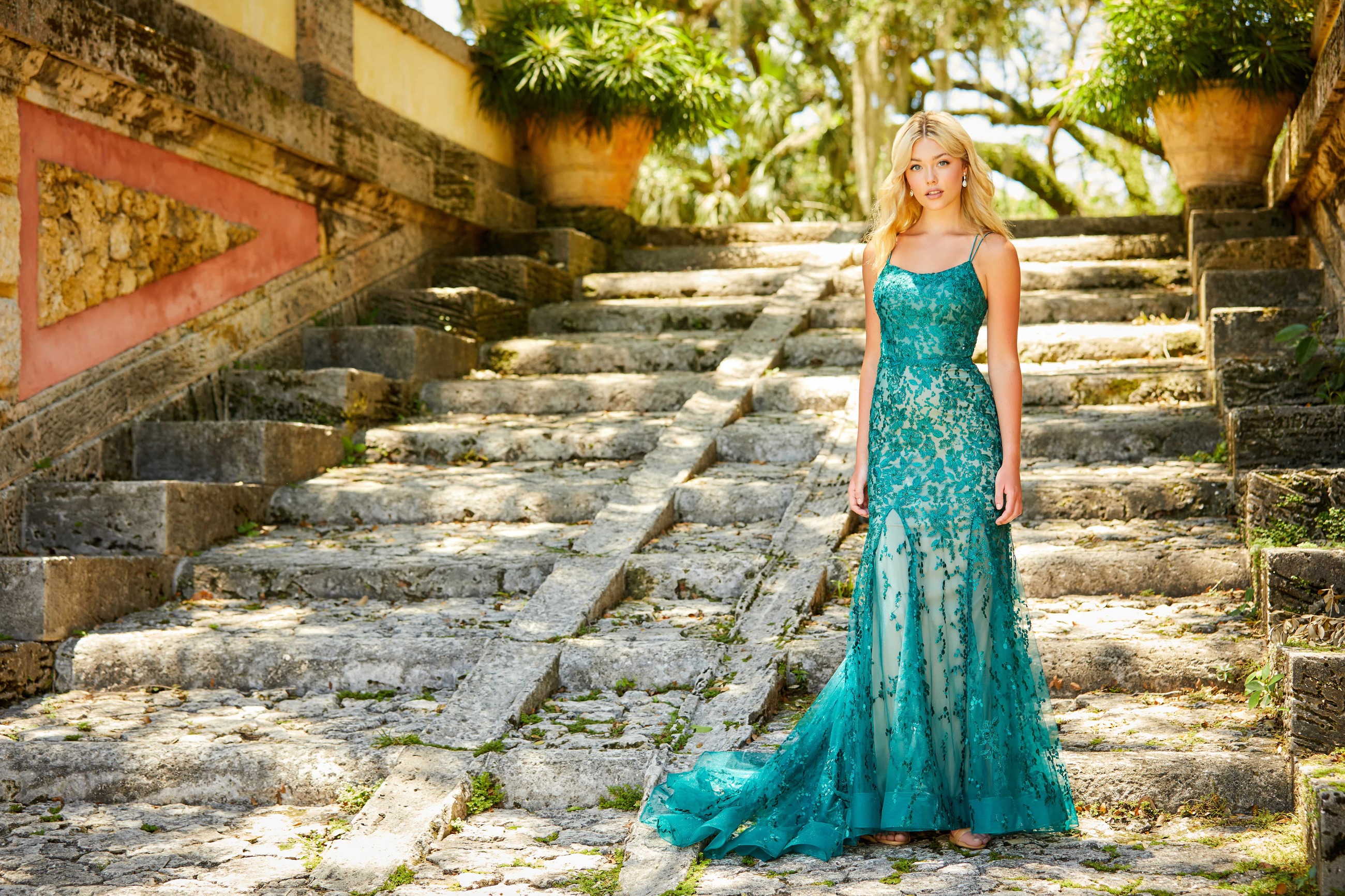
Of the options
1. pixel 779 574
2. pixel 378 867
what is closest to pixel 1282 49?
pixel 779 574

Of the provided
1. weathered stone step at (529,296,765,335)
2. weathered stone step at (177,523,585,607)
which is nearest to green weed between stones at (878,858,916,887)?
weathered stone step at (177,523,585,607)

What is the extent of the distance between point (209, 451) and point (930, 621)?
3.37 m

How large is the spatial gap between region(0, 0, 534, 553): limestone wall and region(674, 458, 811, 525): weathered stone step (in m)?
2.23

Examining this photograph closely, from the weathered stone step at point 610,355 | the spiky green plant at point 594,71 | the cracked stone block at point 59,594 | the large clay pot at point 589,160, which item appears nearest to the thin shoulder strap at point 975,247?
the cracked stone block at point 59,594

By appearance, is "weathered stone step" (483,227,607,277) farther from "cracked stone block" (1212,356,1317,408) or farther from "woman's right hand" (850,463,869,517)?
"woman's right hand" (850,463,869,517)

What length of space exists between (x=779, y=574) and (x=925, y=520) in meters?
1.25

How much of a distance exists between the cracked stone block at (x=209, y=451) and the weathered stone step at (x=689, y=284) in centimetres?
310

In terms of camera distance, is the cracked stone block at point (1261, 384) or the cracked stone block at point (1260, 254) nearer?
the cracked stone block at point (1261, 384)

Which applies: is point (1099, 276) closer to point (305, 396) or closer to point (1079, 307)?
point (1079, 307)

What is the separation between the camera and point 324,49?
655cm

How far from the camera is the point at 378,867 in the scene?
2725 millimetres

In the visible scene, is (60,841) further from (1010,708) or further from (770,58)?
(770,58)

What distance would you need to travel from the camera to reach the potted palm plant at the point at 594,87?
7.93 metres

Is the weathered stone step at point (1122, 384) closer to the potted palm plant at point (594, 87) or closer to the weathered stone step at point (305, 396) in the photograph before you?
the weathered stone step at point (305, 396)
